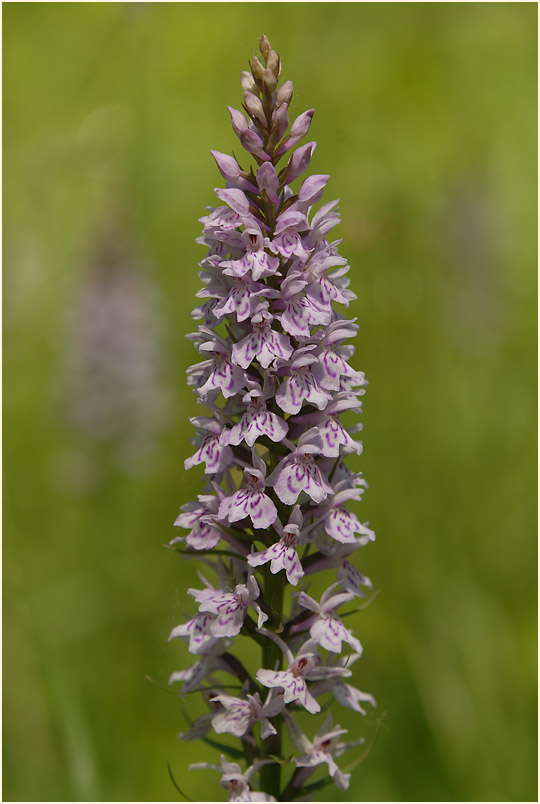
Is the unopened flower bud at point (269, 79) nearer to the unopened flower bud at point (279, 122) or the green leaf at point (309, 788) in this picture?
the unopened flower bud at point (279, 122)

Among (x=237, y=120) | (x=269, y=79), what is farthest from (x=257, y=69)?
(x=237, y=120)

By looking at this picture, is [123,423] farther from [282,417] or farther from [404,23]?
[404,23]

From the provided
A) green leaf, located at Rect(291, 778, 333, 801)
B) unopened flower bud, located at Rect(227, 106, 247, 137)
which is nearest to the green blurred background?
green leaf, located at Rect(291, 778, 333, 801)

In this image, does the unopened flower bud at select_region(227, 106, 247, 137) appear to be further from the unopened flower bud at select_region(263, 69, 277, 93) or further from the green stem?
the green stem

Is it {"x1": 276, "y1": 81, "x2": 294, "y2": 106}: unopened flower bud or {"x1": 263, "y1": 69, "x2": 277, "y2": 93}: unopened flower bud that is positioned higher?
{"x1": 263, "y1": 69, "x2": 277, "y2": 93}: unopened flower bud

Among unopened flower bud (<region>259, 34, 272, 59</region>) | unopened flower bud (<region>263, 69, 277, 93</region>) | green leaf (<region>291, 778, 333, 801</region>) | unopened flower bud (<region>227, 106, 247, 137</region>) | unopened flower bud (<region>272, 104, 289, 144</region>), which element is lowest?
green leaf (<region>291, 778, 333, 801</region>)

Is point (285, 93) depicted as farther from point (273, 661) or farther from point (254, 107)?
point (273, 661)

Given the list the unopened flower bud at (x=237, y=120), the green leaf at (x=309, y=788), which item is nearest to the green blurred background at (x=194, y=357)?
the green leaf at (x=309, y=788)
